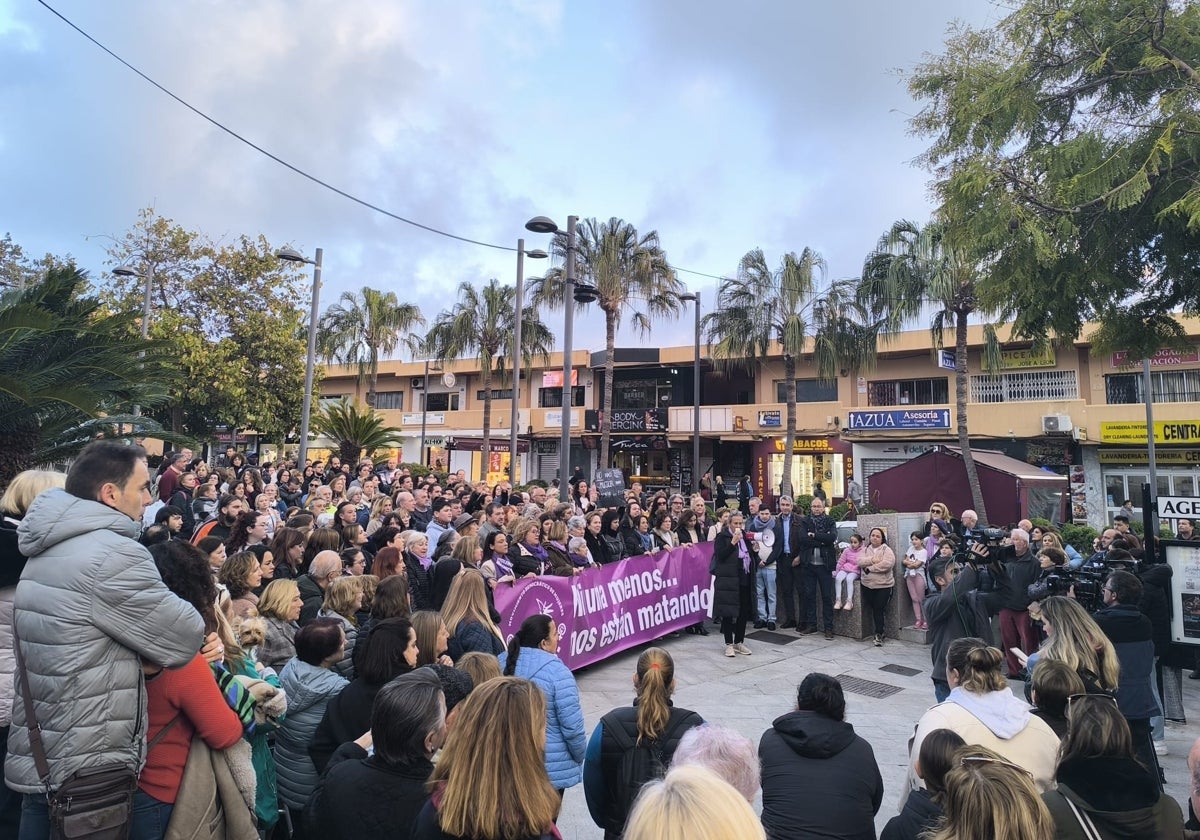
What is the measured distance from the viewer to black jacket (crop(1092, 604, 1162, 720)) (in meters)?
→ 5.02

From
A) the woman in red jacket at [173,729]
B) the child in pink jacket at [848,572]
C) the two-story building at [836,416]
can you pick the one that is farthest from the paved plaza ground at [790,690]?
the two-story building at [836,416]

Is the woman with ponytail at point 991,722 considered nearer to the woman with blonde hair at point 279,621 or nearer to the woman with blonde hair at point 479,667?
the woman with blonde hair at point 479,667

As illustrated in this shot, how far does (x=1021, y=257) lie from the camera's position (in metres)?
7.21

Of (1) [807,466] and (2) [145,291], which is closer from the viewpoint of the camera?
(2) [145,291]

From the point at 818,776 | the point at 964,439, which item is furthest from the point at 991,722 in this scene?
the point at 964,439

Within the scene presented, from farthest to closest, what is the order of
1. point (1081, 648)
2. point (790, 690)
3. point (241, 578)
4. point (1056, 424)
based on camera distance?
1. point (1056, 424)
2. point (790, 690)
3. point (241, 578)
4. point (1081, 648)

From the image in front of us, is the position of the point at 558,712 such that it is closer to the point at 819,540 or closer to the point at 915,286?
the point at 819,540

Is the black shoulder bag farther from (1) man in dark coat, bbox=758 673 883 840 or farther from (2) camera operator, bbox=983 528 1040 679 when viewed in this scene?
(2) camera operator, bbox=983 528 1040 679

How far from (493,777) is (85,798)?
1383 millimetres

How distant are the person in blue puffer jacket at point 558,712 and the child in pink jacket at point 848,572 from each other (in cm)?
754

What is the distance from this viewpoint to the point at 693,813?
1563mm

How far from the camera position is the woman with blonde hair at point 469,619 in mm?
4555

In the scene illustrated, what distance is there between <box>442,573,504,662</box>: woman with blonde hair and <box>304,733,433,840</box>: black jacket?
2.06 metres

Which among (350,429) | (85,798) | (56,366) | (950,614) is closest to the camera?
(85,798)
